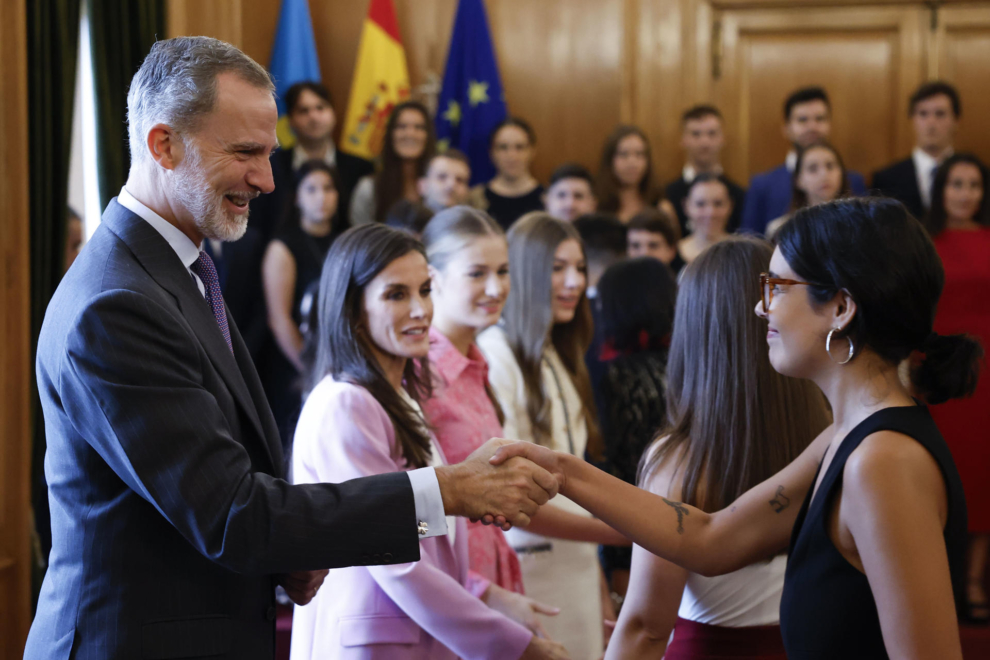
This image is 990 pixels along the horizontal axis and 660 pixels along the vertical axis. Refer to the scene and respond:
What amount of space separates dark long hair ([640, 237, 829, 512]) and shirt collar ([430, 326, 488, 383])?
2.41 feet

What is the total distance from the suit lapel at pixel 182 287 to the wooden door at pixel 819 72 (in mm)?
5222

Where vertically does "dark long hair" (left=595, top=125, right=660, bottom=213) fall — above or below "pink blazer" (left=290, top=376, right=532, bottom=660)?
above

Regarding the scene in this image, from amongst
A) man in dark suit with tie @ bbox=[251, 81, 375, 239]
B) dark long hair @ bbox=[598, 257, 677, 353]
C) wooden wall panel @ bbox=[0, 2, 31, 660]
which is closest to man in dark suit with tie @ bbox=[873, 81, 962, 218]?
dark long hair @ bbox=[598, 257, 677, 353]

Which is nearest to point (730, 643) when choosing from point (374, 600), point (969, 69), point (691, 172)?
point (374, 600)

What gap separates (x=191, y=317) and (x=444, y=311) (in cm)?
123

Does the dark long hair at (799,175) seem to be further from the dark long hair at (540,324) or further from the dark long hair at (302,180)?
the dark long hair at (302,180)

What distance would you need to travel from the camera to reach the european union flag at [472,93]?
19.6ft

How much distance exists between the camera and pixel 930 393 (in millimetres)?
1469

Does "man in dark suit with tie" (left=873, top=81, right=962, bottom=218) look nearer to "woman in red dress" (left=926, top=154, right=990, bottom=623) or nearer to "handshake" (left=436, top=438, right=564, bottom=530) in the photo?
"woman in red dress" (left=926, top=154, right=990, bottom=623)

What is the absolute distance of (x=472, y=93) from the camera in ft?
19.8

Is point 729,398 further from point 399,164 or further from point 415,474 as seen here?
point 399,164

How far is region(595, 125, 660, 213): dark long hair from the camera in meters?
5.12

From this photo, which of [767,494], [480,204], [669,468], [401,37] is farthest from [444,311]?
[401,37]

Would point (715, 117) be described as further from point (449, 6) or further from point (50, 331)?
point (50, 331)
